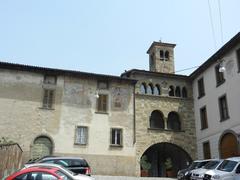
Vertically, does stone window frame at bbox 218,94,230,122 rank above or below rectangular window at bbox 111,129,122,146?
above

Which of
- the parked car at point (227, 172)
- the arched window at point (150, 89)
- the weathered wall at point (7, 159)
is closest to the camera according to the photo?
the parked car at point (227, 172)

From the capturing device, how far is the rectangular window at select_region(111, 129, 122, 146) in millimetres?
24188

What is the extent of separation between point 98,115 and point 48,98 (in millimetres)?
4143

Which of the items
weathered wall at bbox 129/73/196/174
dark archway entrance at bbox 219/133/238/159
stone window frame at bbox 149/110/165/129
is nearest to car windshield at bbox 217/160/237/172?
dark archway entrance at bbox 219/133/238/159

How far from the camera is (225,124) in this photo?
22.5 m

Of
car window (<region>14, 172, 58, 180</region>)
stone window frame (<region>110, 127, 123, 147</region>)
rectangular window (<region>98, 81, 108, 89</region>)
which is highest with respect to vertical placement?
rectangular window (<region>98, 81, 108, 89</region>)

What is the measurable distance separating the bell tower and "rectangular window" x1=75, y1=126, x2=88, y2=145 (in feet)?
36.3

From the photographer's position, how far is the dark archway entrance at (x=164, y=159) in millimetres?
27750

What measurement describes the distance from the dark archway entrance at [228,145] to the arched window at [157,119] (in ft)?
18.8

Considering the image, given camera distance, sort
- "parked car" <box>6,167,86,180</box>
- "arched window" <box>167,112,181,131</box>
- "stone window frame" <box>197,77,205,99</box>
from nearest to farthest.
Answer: "parked car" <box>6,167,86,180</box>, "stone window frame" <box>197,77,205,99</box>, "arched window" <box>167,112,181,131</box>

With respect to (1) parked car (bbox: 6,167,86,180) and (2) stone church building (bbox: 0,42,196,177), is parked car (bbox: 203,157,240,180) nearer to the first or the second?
(1) parked car (bbox: 6,167,86,180)

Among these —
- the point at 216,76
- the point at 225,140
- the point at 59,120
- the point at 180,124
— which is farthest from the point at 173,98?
the point at 59,120

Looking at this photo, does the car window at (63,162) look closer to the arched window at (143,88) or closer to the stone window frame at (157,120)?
the stone window frame at (157,120)

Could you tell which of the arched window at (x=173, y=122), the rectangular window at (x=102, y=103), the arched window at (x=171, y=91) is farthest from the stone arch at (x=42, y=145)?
the arched window at (x=171, y=91)
